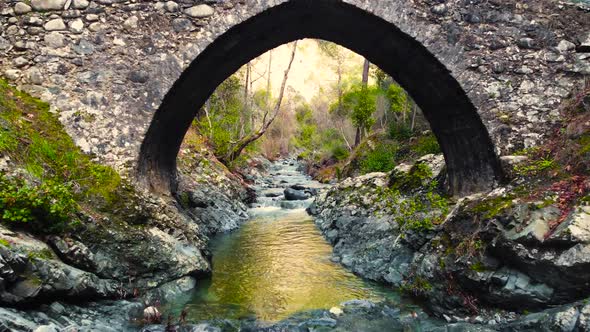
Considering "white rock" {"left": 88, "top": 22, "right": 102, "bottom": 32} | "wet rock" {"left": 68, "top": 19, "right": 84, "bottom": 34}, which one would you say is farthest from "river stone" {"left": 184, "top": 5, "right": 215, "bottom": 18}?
"wet rock" {"left": 68, "top": 19, "right": 84, "bottom": 34}

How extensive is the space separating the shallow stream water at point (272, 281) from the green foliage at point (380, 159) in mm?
6049

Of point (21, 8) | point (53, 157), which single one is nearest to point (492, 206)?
point (53, 157)

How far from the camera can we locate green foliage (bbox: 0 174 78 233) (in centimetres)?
428

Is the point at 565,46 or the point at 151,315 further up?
the point at 565,46

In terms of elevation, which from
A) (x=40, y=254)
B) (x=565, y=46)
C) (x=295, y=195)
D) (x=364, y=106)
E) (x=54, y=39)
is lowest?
(x=295, y=195)

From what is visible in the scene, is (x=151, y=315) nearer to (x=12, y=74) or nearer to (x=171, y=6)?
(x=12, y=74)

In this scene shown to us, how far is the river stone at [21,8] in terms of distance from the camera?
598cm

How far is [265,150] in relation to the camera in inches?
1619

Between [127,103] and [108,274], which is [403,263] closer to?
[108,274]

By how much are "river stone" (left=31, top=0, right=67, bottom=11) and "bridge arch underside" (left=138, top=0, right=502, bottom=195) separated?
2006mm

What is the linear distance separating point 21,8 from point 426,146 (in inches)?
489

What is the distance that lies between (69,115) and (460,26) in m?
5.96

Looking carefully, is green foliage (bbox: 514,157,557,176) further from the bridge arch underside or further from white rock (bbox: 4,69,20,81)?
white rock (bbox: 4,69,20,81)

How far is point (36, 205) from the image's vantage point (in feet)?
14.6
